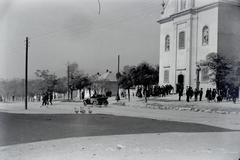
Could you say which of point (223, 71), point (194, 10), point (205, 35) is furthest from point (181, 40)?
point (223, 71)

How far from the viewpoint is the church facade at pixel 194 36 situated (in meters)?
32.0

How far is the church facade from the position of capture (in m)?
32.0

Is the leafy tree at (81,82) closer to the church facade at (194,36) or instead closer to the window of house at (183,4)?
the church facade at (194,36)

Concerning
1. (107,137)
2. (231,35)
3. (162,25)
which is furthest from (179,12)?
(107,137)

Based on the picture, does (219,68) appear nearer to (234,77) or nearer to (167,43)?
(234,77)

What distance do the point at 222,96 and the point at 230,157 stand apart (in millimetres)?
20573

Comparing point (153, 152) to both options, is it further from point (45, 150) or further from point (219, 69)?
point (219, 69)

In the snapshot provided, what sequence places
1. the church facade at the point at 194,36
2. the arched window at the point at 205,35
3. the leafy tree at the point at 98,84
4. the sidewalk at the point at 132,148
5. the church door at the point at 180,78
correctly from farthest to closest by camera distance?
the leafy tree at the point at 98,84 → the church door at the point at 180,78 → the arched window at the point at 205,35 → the church facade at the point at 194,36 → the sidewalk at the point at 132,148

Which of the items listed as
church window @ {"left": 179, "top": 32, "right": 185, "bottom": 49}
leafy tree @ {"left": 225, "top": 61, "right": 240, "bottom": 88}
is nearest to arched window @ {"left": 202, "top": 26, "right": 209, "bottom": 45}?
church window @ {"left": 179, "top": 32, "right": 185, "bottom": 49}

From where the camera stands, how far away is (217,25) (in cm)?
3161

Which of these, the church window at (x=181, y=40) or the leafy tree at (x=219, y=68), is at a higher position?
the church window at (x=181, y=40)

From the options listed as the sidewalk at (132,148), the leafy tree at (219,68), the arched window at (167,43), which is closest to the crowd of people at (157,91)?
the arched window at (167,43)

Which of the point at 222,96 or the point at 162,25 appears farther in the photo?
the point at 162,25

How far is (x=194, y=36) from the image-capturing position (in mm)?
34938
